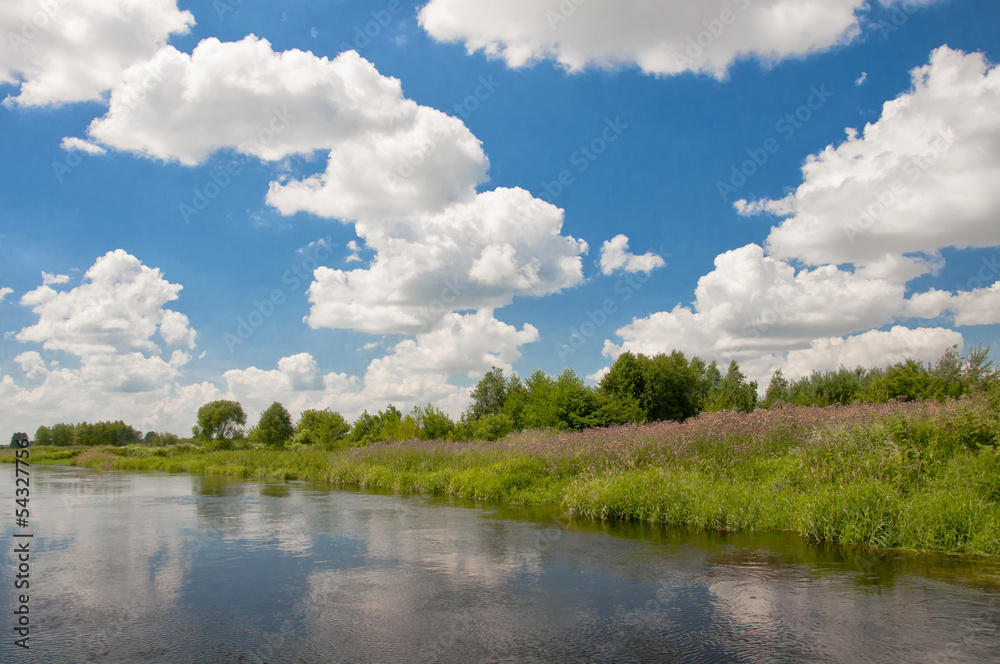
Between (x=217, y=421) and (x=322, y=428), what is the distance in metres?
48.6

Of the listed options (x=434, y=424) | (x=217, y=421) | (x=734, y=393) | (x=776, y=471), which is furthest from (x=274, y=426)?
(x=776, y=471)

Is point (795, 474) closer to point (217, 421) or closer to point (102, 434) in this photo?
point (217, 421)

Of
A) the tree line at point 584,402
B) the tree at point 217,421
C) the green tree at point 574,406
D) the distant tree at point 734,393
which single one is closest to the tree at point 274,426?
the tree line at point 584,402

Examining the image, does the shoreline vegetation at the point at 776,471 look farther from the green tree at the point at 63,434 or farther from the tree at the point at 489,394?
the green tree at the point at 63,434

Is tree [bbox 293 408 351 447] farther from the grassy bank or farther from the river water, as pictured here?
the river water

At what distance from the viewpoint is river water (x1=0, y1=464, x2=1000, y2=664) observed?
229 inches

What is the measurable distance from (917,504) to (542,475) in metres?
10.2

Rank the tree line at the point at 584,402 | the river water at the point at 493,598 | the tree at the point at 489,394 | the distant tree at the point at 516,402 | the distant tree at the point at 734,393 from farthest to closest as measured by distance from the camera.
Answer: the tree at the point at 489,394 < the distant tree at the point at 734,393 < the distant tree at the point at 516,402 < the tree line at the point at 584,402 < the river water at the point at 493,598

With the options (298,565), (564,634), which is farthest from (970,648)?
(298,565)

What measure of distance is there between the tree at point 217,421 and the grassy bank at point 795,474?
7960 centimetres

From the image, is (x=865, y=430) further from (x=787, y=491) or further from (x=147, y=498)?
(x=147, y=498)

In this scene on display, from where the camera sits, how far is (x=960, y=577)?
7.98 m

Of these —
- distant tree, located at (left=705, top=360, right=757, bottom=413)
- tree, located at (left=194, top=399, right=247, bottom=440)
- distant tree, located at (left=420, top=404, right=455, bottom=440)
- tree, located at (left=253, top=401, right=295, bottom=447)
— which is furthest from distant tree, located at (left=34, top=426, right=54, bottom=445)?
distant tree, located at (left=705, top=360, right=757, bottom=413)

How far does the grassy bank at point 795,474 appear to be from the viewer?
10055mm
